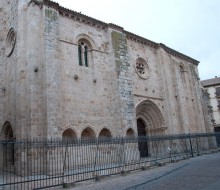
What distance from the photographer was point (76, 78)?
44.9 ft

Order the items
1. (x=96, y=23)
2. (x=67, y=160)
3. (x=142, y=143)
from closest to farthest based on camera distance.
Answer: (x=67, y=160) → (x=96, y=23) → (x=142, y=143)

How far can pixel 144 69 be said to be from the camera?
18.7 m

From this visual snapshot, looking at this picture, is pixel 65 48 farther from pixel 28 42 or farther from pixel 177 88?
pixel 177 88

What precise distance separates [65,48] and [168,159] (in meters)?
8.47

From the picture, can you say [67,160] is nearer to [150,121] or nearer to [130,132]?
[130,132]

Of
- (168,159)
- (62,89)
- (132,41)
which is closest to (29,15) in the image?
(62,89)

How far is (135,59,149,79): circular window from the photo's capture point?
18087 mm

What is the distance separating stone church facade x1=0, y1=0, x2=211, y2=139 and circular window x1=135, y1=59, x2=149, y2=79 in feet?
0.25

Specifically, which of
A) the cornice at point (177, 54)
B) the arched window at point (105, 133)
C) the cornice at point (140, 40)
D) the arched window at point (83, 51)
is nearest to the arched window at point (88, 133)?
the arched window at point (105, 133)

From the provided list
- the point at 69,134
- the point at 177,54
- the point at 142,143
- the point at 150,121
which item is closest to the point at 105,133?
the point at 69,134

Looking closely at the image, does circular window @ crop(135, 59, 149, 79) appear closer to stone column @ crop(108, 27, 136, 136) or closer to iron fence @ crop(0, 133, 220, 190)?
stone column @ crop(108, 27, 136, 136)

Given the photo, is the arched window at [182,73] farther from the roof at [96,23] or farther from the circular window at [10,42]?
the circular window at [10,42]

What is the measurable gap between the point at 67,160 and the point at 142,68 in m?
9.78

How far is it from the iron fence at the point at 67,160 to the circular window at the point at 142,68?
5.08 metres
